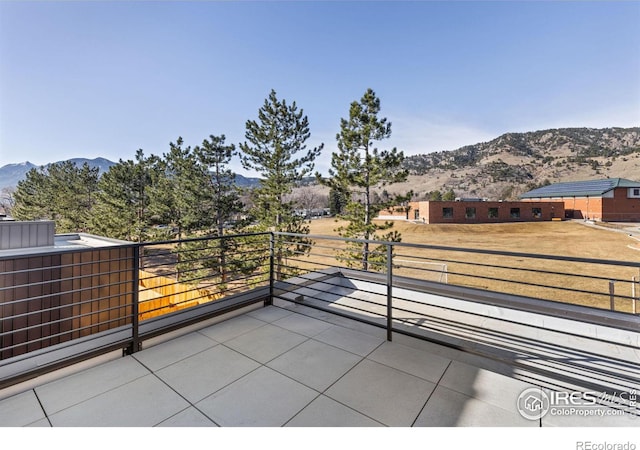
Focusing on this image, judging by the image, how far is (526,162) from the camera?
59625 millimetres

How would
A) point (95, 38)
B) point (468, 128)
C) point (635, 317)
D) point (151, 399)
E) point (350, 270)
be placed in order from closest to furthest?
point (151, 399), point (635, 317), point (350, 270), point (95, 38), point (468, 128)

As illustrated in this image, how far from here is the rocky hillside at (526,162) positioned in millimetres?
50188

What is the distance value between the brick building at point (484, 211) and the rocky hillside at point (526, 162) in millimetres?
17821

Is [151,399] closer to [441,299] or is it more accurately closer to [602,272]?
[441,299]

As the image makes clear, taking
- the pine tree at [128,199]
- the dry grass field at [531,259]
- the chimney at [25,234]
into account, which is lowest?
the dry grass field at [531,259]

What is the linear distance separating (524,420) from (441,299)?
7.54ft

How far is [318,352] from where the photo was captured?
2408 mm

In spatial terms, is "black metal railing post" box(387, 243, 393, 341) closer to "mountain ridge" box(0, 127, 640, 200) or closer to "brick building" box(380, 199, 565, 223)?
"brick building" box(380, 199, 565, 223)

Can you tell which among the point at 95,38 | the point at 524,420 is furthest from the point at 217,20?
the point at 524,420

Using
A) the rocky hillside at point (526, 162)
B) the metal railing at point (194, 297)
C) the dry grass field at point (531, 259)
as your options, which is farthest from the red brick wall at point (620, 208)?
the metal railing at point (194, 297)

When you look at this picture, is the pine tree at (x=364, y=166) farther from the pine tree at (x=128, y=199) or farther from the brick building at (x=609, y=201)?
the brick building at (x=609, y=201)

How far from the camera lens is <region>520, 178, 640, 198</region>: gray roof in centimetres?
3064

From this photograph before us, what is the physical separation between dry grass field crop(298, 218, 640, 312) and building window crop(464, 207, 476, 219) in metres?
2.42

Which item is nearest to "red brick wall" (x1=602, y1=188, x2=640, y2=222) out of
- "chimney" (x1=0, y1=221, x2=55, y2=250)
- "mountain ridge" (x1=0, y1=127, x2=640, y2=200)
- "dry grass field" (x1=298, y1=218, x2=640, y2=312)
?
"dry grass field" (x1=298, y1=218, x2=640, y2=312)
